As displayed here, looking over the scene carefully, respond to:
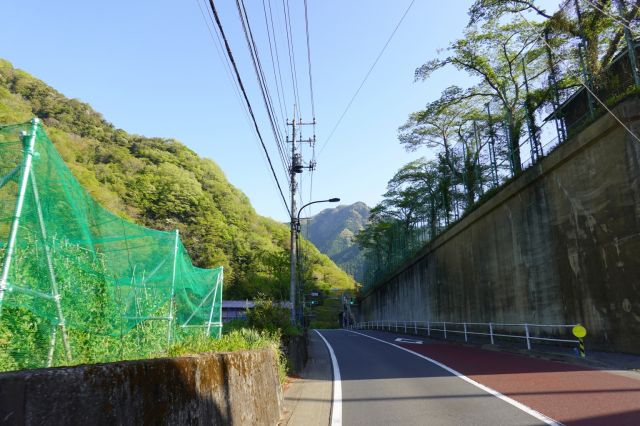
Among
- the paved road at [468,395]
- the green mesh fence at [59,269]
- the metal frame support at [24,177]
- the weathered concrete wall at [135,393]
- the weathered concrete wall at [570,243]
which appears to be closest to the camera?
the weathered concrete wall at [135,393]

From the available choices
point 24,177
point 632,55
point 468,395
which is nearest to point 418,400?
point 468,395

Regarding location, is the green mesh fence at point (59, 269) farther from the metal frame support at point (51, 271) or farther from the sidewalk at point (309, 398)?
the sidewalk at point (309, 398)

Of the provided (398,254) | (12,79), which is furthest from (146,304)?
(12,79)

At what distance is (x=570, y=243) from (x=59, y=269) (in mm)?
14862

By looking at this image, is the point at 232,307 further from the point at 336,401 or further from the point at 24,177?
the point at 24,177

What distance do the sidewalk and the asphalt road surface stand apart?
0.21 metres

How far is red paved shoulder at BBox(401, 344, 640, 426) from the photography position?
21.2ft

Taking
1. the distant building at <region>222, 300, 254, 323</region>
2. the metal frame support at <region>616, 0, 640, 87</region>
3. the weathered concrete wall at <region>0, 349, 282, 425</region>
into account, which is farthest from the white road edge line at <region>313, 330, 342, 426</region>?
the distant building at <region>222, 300, 254, 323</region>

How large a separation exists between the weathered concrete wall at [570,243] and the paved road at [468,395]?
2633mm

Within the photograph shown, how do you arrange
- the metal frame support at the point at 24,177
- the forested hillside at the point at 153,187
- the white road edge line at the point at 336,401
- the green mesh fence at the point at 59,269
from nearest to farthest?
the metal frame support at the point at 24,177 → the green mesh fence at the point at 59,269 → the white road edge line at the point at 336,401 → the forested hillside at the point at 153,187

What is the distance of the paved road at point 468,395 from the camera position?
671 cm

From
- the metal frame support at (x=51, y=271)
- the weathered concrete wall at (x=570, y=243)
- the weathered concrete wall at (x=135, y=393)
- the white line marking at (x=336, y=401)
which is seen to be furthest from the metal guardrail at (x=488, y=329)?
the metal frame support at (x=51, y=271)

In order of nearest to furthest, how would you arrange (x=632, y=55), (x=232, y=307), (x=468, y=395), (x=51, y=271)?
(x=51, y=271) < (x=468, y=395) < (x=632, y=55) < (x=232, y=307)

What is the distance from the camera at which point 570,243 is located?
14930 mm
